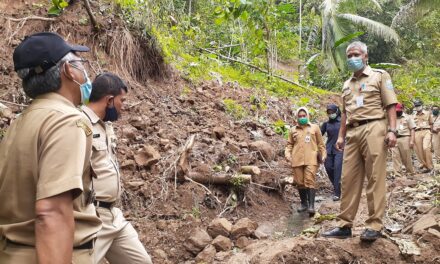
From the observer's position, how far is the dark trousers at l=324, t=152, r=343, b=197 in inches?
299

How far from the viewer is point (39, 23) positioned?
7.96 m

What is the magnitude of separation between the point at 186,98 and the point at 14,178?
8072mm

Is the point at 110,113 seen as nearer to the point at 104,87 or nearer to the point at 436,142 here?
the point at 104,87

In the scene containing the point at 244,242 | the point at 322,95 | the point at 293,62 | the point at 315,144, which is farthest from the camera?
the point at 293,62

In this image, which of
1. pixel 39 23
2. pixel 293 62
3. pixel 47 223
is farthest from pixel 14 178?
pixel 293 62

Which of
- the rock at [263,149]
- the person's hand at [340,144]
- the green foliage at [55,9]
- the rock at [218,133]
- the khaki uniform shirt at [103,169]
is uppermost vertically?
the green foliage at [55,9]

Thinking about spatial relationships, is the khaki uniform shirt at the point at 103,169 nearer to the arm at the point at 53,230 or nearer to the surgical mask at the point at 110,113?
the surgical mask at the point at 110,113

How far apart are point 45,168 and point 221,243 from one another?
3.58m

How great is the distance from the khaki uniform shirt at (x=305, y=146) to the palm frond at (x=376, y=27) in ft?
55.3

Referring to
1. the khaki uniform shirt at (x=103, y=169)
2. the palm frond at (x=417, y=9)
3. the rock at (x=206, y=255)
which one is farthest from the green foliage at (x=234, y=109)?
the palm frond at (x=417, y=9)

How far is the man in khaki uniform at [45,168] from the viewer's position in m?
1.62

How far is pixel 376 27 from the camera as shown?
2227cm

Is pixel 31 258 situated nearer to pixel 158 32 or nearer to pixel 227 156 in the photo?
pixel 227 156

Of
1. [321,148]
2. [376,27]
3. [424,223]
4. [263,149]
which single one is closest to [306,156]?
[321,148]
